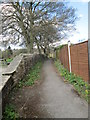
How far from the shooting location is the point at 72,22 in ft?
36.6

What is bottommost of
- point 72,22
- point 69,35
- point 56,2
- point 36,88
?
point 36,88

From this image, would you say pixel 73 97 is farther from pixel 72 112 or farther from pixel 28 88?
pixel 28 88

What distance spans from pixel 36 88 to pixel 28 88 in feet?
1.05

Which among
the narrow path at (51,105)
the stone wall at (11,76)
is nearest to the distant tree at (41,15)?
the stone wall at (11,76)

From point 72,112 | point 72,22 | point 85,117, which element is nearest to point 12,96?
point 72,112

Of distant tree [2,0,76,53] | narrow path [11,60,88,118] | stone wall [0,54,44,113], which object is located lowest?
narrow path [11,60,88,118]

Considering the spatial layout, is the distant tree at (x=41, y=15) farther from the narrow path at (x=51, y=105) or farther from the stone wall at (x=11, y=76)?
the narrow path at (x=51, y=105)

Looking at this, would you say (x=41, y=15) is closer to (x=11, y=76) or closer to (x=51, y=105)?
(x=11, y=76)

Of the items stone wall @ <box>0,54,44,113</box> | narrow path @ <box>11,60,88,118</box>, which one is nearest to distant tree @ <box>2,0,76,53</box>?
stone wall @ <box>0,54,44,113</box>

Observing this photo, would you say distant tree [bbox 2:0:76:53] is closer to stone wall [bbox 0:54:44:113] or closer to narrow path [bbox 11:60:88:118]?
stone wall [bbox 0:54:44:113]

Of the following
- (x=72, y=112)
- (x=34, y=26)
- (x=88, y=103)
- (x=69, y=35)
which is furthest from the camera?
(x=69, y=35)

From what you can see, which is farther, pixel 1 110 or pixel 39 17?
pixel 39 17

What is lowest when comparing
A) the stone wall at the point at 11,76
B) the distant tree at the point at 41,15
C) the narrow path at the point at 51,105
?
the narrow path at the point at 51,105

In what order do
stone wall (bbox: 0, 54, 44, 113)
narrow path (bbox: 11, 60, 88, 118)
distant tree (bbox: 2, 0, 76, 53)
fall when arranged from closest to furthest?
narrow path (bbox: 11, 60, 88, 118) < stone wall (bbox: 0, 54, 44, 113) < distant tree (bbox: 2, 0, 76, 53)
